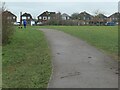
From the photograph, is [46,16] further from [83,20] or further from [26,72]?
[26,72]

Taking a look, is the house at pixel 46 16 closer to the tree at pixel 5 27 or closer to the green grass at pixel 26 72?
the tree at pixel 5 27

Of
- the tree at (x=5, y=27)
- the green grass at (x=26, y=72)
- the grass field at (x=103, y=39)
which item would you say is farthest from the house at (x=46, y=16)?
the green grass at (x=26, y=72)

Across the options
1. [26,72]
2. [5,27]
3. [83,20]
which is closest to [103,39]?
[5,27]

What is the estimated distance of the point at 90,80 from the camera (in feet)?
27.2

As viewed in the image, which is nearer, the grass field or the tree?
the grass field

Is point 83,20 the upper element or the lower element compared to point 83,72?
upper

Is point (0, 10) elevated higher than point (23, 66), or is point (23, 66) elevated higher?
point (0, 10)

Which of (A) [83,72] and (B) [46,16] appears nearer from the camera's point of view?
(A) [83,72]

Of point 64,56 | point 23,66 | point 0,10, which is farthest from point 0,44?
point 23,66

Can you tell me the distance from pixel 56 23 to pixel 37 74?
76893mm

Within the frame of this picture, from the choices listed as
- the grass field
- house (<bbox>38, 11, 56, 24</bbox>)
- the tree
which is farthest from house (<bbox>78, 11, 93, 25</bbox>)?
the tree

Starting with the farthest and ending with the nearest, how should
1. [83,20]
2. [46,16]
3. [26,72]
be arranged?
[46,16]
[83,20]
[26,72]

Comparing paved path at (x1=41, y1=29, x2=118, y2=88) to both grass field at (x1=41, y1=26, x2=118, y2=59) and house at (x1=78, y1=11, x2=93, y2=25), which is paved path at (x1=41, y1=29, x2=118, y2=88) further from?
house at (x1=78, y1=11, x2=93, y2=25)

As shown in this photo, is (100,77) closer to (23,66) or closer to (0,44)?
(23,66)
